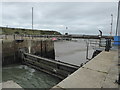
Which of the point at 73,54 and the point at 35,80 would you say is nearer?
the point at 35,80

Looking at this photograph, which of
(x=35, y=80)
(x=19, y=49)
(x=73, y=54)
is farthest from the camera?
(x=73, y=54)

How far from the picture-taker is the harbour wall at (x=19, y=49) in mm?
8000

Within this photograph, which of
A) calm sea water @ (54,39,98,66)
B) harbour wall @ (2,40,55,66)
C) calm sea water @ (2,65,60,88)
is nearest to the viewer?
calm sea water @ (2,65,60,88)

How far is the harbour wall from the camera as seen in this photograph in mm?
8000

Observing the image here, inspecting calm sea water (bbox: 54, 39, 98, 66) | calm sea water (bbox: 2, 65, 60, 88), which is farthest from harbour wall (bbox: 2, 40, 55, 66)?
calm sea water (bbox: 54, 39, 98, 66)

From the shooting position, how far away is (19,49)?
884 cm

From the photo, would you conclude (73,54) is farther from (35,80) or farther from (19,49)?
(35,80)

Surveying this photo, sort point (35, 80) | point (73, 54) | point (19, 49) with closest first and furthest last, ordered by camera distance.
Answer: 1. point (35, 80)
2. point (19, 49)
3. point (73, 54)

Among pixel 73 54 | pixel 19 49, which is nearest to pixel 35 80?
pixel 19 49

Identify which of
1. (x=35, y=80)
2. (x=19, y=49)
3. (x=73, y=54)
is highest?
(x=19, y=49)

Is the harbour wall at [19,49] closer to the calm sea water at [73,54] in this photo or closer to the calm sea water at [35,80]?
the calm sea water at [35,80]

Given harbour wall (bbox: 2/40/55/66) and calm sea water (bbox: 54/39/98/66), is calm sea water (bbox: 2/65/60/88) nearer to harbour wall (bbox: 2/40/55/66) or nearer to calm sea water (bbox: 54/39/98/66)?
harbour wall (bbox: 2/40/55/66)

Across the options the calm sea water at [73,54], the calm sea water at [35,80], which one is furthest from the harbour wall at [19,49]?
the calm sea water at [73,54]

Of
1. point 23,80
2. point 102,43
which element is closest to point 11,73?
point 23,80
